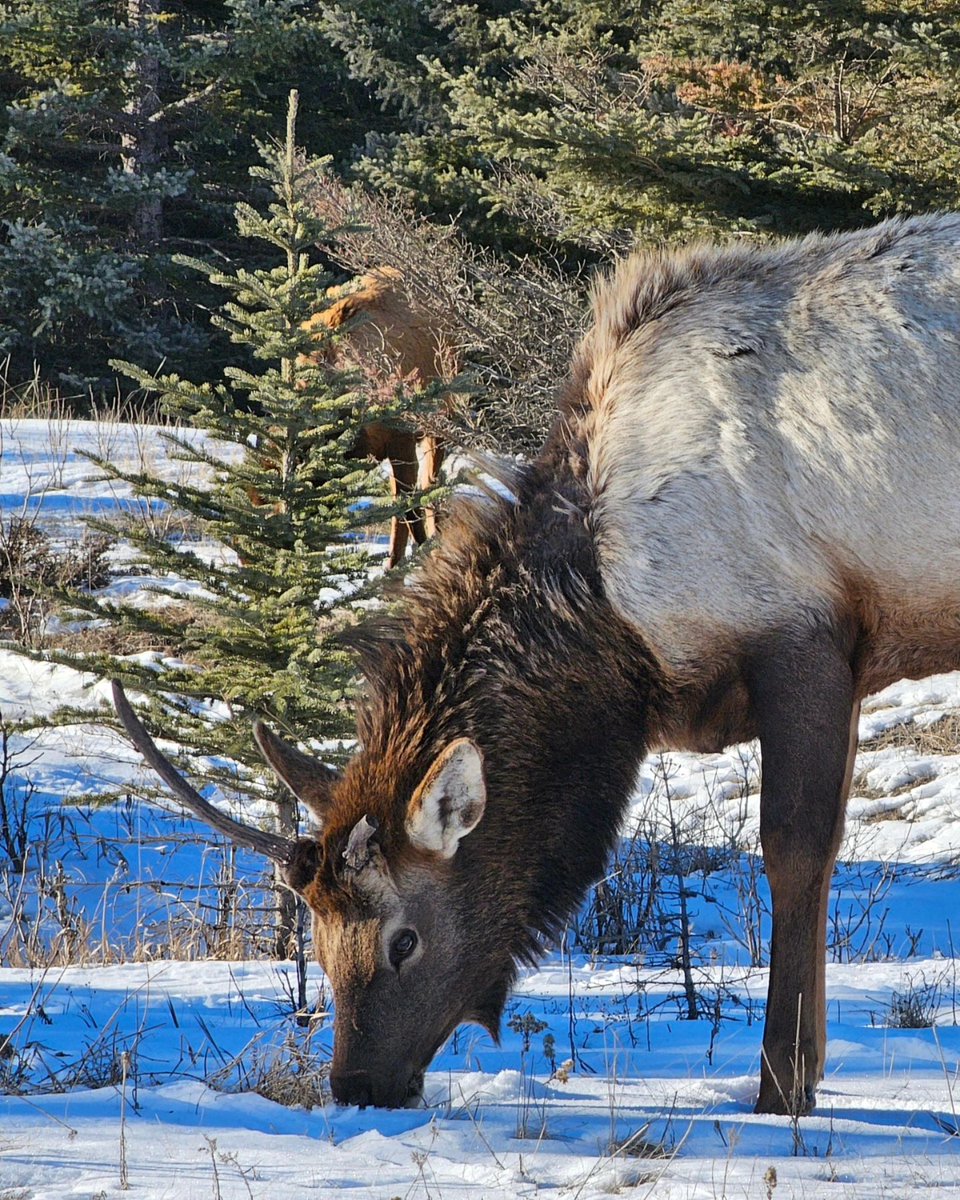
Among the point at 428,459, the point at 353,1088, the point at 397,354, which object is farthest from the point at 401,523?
the point at 353,1088

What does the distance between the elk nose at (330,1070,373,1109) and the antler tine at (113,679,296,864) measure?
613 mm

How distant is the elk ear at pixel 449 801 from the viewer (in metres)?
3.91

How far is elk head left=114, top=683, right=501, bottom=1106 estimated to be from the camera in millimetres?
4008

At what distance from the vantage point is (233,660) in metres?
6.34

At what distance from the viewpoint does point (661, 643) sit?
4398 millimetres

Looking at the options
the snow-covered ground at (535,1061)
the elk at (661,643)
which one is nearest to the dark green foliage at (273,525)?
the snow-covered ground at (535,1061)

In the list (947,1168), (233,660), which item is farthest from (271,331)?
(947,1168)

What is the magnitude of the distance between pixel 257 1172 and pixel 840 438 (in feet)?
8.71

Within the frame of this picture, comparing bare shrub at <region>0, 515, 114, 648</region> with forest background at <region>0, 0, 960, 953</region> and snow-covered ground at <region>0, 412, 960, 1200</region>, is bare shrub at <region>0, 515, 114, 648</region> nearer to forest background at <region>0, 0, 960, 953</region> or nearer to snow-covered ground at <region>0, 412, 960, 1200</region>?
forest background at <region>0, 0, 960, 953</region>

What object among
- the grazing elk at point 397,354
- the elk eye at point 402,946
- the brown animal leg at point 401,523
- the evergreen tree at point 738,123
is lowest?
the elk eye at point 402,946

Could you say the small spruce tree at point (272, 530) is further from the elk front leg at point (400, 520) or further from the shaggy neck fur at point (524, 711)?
the elk front leg at point (400, 520)

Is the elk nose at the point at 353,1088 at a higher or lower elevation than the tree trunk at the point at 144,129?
lower

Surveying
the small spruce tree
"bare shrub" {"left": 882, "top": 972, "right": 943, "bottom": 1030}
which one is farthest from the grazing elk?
"bare shrub" {"left": 882, "top": 972, "right": 943, "bottom": 1030}

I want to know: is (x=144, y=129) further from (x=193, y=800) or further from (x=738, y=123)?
(x=193, y=800)
